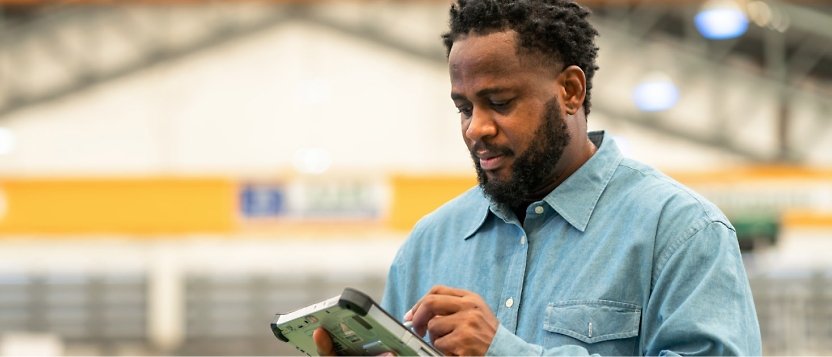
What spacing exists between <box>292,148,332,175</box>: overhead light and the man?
412 inches

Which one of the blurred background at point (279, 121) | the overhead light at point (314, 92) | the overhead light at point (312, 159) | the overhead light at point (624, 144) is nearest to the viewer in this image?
the blurred background at point (279, 121)

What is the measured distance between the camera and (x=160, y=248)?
12.0 metres

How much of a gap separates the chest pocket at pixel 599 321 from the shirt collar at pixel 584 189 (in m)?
0.15

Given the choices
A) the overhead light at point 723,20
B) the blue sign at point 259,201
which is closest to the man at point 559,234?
the overhead light at point 723,20

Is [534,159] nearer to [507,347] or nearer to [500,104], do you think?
[500,104]

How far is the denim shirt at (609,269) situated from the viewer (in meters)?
1.48

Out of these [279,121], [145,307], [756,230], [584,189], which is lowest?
[145,307]

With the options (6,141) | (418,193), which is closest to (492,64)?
(418,193)

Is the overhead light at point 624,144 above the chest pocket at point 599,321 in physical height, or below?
above

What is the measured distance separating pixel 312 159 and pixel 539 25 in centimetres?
1076

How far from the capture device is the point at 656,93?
12477 millimetres

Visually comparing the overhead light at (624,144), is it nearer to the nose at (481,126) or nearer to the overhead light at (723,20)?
the overhead light at (723,20)

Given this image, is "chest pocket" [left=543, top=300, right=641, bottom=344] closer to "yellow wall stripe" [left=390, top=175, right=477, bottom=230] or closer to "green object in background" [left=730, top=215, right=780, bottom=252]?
"yellow wall stripe" [left=390, top=175, right=477, bottom=230]

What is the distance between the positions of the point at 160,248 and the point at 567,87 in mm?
10851
